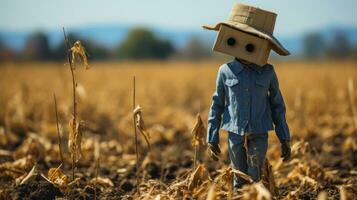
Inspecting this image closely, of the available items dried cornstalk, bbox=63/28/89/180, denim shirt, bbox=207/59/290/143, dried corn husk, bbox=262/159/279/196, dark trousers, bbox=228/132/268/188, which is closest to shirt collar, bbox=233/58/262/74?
denim shirt, bbox=207/59/290/143

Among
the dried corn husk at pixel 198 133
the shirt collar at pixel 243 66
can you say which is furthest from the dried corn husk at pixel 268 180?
the shirt collar at pixel 243 66

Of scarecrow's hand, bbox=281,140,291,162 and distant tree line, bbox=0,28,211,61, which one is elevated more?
scarecrow's hand, bbox=281,140,291,162

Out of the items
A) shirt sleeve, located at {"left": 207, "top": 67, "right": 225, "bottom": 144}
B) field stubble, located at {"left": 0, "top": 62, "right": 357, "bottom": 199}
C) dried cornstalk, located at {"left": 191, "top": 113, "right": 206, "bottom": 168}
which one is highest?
shirt sleeve, located at {"left": 207, "top": 67, "right": 225, "bottom": 144}

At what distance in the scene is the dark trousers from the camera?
394 cm

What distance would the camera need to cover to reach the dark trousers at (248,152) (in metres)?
3.94

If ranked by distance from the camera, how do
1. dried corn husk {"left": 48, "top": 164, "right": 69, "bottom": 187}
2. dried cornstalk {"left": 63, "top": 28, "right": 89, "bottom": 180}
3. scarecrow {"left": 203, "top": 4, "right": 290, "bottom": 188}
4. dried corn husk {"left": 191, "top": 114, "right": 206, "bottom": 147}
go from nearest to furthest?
dried cornstalk {"left": 63, "top": 28, "right": 89, "bottom": 180}
scarecrow {"left": 203, "top": 4, "right": 290, "bottom": 188}
dried corn husk {"left": 48, "top": 164, "right": 69, "bottom": 187}
dried corn husk {"left": 191, "top": 114, "right": 206, "bottom": 147}

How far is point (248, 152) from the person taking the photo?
398 cm

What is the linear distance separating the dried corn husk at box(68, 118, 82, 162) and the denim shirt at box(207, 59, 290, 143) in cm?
95

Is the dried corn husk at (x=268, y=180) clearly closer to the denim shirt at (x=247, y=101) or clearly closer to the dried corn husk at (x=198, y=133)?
the denim shirt at (x=247, y=101)

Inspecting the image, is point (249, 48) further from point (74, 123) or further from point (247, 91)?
point (74, 123)

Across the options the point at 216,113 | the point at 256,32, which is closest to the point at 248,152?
the point at 216,113

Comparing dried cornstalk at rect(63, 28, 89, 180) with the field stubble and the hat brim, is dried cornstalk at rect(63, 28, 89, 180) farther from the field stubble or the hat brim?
the hat brim

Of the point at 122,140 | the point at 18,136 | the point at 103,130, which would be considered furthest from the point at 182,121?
the point at 18,136

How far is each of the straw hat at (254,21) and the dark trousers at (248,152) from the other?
66 cm
